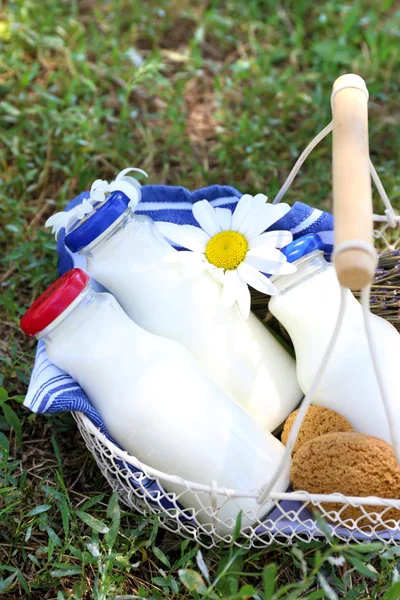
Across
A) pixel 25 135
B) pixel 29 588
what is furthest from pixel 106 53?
pixel 29 588

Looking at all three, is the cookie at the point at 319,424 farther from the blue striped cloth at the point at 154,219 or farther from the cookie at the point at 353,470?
the blue striped cloth at the point at 154,219

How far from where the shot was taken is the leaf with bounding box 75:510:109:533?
954 millimetres

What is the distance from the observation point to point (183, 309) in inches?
39.3

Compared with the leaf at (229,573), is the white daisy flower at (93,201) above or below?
above

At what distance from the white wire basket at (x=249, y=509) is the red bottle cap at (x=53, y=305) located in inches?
5.2

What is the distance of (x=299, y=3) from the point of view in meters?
1.91

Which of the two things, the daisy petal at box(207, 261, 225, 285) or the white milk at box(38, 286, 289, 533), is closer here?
the white milk at box(38, 286, 289, 533)

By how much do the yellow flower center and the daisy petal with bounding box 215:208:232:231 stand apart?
1 centimetres

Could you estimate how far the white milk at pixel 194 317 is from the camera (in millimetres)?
998

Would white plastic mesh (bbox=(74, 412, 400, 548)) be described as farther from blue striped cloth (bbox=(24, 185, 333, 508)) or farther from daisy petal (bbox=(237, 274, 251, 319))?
daisy petal (bbox=(237, 274, 251, 319))

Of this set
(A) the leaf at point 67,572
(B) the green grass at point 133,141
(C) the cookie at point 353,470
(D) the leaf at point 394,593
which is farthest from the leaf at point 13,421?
(D) the leaf at point 394,593

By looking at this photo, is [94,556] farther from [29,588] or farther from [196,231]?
[196,231]

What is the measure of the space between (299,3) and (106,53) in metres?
0.55

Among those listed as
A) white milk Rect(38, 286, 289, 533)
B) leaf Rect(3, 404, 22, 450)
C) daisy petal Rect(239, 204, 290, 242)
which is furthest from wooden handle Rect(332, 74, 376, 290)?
leaf Rect(3, 404, 22, 450)
